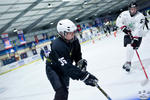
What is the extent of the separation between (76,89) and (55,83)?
4.80 ft

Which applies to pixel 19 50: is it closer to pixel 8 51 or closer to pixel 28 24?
pixel 8 51

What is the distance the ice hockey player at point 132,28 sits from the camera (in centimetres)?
307

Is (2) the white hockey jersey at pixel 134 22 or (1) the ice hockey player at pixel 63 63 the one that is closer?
(1) the ice hockey player at pixel 63 63

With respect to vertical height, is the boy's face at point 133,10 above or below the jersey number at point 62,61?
above

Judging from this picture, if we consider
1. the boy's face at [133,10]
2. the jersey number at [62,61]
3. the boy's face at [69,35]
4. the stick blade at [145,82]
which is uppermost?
the boy's face at [133,10]

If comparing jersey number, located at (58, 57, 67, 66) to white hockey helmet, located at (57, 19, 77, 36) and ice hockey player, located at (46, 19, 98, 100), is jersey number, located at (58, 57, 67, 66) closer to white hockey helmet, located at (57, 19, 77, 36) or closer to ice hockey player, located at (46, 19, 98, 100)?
ice hockey player, located at (46, 19, 98, 100)

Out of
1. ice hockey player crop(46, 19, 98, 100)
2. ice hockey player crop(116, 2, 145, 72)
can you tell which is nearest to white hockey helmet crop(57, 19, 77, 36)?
ice hockey player crop(46, 19, 98, 100)

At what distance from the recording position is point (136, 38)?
2996mm

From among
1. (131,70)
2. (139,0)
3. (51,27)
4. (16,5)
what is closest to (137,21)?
(131,70)

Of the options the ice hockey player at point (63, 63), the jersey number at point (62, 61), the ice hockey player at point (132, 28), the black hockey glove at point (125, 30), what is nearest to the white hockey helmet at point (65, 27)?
the ice hockey player at point (63, 63)

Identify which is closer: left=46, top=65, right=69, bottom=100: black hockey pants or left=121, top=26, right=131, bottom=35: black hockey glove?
left=46, top=65, right=69, bottom=100: black hockey pants

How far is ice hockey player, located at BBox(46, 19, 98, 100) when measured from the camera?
183cm

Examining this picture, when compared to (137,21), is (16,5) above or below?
above

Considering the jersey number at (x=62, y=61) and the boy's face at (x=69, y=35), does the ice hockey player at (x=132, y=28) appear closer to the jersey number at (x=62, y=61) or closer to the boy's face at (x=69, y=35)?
the boy's face at (x=69, y=35)
